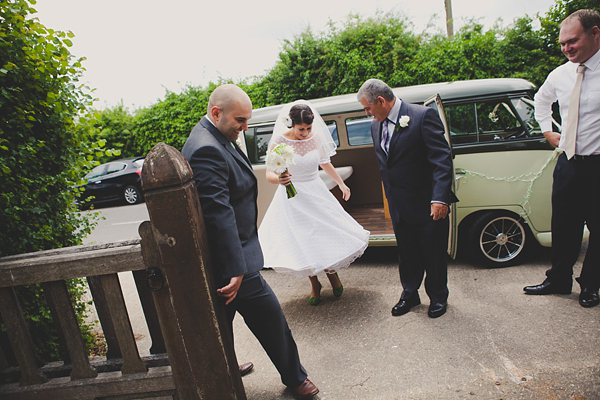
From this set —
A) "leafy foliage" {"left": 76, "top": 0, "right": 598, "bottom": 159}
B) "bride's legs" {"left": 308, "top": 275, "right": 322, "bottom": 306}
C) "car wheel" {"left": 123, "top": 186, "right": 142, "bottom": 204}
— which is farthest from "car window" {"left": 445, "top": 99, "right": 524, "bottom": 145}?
"car wheel" {"left": 123, "top": 186, "right": 142, "bottom": 204}

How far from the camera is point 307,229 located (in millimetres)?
4066

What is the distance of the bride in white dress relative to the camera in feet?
12.9

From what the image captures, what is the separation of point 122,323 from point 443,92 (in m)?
4.37

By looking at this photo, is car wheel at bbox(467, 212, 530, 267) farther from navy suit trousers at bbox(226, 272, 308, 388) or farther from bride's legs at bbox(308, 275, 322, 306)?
navy suit trousers at bbox(226, 272, 308, 388)

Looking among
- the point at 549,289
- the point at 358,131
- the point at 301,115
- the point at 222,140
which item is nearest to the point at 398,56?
the point at 358,131

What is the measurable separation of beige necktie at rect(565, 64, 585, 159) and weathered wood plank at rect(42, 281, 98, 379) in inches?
158

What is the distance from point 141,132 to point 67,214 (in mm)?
15912

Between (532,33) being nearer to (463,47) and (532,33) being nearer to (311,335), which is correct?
(463,47)

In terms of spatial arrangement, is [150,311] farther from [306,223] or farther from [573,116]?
[573,116]

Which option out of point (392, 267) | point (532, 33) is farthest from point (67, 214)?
point (532, 33)

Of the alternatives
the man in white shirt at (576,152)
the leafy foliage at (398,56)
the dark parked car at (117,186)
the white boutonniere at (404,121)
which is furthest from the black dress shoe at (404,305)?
the dark parked car at (117,186)

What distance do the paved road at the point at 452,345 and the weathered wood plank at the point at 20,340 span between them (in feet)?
4.78

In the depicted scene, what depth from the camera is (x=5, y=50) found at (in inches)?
99.2

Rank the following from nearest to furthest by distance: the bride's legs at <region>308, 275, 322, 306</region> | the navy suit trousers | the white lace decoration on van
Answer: the navy suit trousers, the bride's legs at <region>308, 275, 322, 306</region>, the white lace decoration on van
